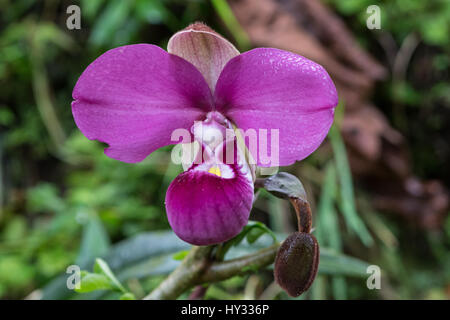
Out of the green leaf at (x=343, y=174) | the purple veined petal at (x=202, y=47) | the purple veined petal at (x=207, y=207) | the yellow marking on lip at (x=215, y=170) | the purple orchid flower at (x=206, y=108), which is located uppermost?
the purple veined petal at (x=202, y=47)

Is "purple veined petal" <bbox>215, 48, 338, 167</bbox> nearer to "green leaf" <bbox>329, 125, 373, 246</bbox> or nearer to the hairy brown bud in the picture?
the hairy brown bud

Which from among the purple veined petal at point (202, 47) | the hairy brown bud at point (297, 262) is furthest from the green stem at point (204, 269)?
the purple veined petal at point (202, 47)

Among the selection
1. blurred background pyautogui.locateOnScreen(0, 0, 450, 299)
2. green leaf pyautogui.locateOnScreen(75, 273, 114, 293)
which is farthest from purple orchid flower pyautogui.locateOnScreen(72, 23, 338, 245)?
blurred background pyautogui.locateOnScreen(0, 0, 450, 299)

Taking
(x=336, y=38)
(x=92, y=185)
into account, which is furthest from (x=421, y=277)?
(x=92, y=185)

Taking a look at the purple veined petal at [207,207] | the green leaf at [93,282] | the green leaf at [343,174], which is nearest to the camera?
the purple veined petal at [207,207]

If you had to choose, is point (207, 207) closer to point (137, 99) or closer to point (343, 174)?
point (137, 99)

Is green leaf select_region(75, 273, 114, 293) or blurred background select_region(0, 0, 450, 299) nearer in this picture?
green leaf select_region(75, 273, 114, 293)

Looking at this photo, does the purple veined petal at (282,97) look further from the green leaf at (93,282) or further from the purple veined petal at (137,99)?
the green leaf at (93,282)

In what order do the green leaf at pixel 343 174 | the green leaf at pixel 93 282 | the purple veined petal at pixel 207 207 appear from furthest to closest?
the green leaf at pixel 343 174 → the green leaf at pixel 93 282 → the purple veined petal at pixel 207 207
